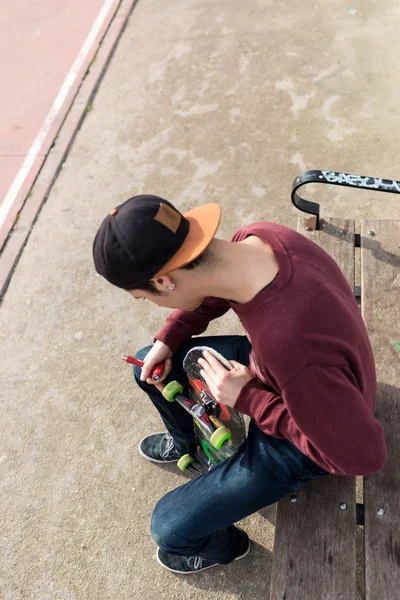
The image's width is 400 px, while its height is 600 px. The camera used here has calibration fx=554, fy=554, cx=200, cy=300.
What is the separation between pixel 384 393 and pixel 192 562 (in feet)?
4.02

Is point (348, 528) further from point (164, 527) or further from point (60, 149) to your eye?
point (60, 149)

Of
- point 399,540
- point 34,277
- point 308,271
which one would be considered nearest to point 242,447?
point 399,540

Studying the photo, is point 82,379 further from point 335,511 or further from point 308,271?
point 308,271

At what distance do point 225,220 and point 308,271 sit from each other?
2.41 metres

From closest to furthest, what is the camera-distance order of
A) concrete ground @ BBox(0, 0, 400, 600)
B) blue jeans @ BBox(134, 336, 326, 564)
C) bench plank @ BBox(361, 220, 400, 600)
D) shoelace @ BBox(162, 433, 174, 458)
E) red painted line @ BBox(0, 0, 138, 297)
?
bench plank @ BBox(361, 220, 400, 600)
blue jeans @ BBox(134, 336, 326, 564)
concrete ground @ BBox(0, 0, 400, 600)
shoelace @ BBox(162, 433, 174, 458)
red painted line @ BBox(0, 0, 138, 297)

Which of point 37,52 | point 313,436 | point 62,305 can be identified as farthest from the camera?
point 37,52

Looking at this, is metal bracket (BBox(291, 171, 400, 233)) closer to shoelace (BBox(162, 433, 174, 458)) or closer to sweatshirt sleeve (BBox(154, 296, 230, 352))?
sweatshirt sleeve (BBox(154, 296, 230, 352))

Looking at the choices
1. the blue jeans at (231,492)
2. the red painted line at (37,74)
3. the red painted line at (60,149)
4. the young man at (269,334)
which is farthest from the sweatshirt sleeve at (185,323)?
the red painted line at (37,74)

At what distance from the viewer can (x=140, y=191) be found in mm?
4547

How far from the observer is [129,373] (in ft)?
11.5

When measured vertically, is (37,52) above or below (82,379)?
above

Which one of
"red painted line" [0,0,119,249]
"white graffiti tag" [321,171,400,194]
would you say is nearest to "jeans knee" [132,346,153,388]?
"white graffiti tag" [321,171,400,194]

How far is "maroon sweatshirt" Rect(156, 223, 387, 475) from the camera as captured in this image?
5.53ft

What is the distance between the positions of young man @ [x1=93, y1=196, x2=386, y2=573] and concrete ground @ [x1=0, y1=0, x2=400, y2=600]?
2.79 ft
